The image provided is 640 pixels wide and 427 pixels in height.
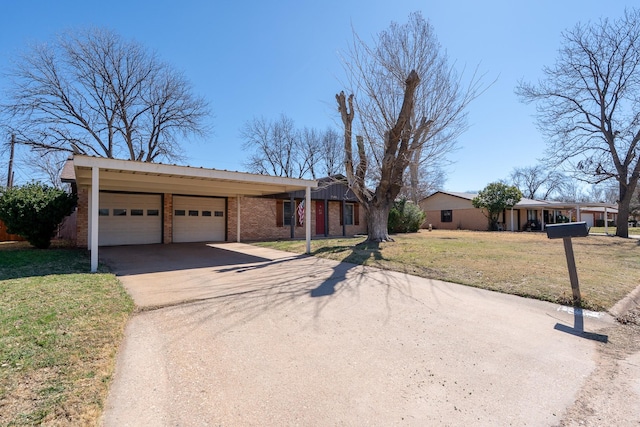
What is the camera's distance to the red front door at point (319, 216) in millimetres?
19328

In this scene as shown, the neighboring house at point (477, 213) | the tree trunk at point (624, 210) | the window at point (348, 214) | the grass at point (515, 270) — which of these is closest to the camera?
the grass at point (515, 270)

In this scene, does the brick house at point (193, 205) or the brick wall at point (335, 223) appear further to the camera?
the brick wall at point (335, 223)

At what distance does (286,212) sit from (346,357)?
15178 mm

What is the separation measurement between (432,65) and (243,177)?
7515 mm

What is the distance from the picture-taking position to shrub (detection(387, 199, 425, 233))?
A: 21031 mm

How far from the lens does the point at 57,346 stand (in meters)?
3.04

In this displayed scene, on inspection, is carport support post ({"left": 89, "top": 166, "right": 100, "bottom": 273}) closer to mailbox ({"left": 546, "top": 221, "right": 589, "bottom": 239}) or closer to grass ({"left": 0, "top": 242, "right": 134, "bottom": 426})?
grass ({"left": 0, "top": 242, "right": 134, "bottom": 426})

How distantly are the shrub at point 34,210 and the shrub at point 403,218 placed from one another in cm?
1687

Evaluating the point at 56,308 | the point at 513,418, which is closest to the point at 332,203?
the point at 56,308

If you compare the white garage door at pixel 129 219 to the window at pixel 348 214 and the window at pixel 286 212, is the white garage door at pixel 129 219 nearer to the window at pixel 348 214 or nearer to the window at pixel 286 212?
the window at pixel 286 212

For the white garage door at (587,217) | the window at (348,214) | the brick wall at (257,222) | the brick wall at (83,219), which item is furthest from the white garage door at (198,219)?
the white garage door at (587,217)

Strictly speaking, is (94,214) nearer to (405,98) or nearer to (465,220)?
(405,98)

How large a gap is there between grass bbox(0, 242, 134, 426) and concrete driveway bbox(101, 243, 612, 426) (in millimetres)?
190

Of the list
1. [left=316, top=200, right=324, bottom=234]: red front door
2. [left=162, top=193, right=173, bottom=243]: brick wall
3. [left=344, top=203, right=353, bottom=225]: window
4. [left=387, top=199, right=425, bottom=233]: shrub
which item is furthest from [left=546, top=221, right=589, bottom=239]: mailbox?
[left=387, top=199, right=425, bottom=233]: shrub
